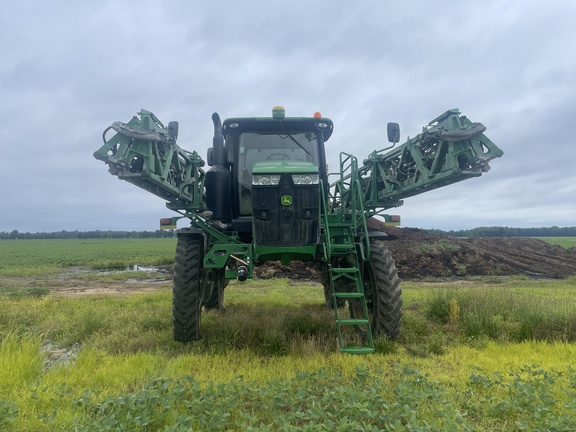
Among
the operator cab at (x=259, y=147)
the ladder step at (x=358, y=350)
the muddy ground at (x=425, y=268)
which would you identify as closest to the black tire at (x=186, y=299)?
the operator cab at (x=259, y=147)

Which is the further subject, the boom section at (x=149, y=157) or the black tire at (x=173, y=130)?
the black tire at (x=173, y=130)

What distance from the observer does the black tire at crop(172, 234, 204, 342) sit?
16.6 ft

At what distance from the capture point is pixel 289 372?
3938 mm

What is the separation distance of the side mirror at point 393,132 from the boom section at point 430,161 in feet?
0.93

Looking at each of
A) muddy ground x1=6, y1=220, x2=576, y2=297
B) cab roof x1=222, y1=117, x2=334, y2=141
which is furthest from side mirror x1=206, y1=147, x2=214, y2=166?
muddy ground x1=6, y1=220, x2=576, y2=297

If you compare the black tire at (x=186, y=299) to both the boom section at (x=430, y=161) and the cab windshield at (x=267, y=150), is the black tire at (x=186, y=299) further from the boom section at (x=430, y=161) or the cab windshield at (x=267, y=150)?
the boom section at (x=430, y=161)

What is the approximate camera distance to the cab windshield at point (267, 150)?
5.94 m

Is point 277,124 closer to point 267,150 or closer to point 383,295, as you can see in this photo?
point 267,150

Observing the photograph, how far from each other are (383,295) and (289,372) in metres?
1.84

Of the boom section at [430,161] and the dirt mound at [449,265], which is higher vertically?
the boom section at [430,161]

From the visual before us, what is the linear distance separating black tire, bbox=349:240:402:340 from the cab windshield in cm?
180

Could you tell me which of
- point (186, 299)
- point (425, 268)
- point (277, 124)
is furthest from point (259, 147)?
point (425, 268)

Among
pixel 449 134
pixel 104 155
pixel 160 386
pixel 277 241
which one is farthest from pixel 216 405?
pixel 449 134

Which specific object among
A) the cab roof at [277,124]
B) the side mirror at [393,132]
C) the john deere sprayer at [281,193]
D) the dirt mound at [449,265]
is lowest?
the dirt mound at [449,265]
